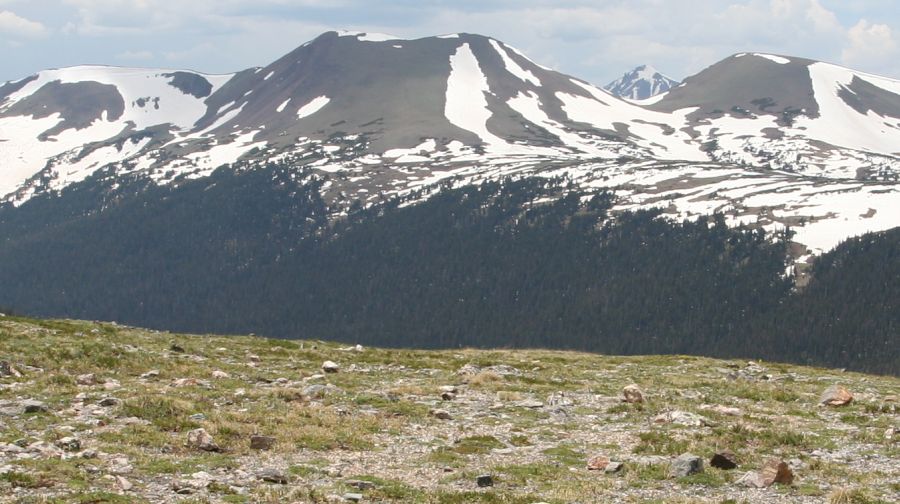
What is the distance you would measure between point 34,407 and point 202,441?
666 centimetres

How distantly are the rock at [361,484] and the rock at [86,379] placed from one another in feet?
51.5

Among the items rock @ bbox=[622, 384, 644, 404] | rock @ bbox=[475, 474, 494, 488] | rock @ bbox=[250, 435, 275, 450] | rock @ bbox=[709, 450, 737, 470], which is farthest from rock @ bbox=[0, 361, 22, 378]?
rock @ bbox=[709, 450, 737, 470]

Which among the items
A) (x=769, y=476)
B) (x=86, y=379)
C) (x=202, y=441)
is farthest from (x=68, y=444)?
(x=769, y=476)

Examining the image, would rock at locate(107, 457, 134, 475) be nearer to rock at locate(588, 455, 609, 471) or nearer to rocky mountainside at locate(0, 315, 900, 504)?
rocky mountainside at locate(0, 315, 900, 504)

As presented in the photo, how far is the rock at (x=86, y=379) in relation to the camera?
1248 inches

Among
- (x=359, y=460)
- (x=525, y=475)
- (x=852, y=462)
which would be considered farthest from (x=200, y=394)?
(x=852, y=462)

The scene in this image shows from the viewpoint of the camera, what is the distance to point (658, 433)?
89.5 ft

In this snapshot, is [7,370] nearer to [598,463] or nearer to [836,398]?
[598,463]

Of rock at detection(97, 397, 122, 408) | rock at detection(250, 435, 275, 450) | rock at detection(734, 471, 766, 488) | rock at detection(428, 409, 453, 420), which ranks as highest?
rock at detection(734, 471, 766, 488)

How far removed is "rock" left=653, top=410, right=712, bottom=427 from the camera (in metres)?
28.8

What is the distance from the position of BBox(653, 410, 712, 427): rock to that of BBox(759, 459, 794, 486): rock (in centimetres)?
695

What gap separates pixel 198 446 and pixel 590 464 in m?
11.1

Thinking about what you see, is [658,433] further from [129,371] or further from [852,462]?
[129,371]

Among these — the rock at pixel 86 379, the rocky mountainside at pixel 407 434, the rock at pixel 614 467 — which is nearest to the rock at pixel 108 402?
the rocky mountainside at pixel 407 434
